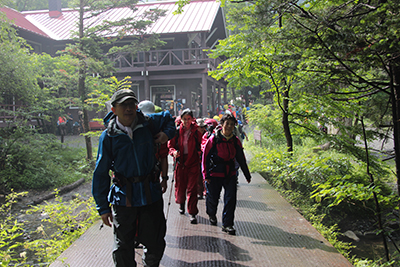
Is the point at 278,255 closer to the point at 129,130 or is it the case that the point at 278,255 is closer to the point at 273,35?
the point at 129,130

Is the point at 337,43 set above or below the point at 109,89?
below

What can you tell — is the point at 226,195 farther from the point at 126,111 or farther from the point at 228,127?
the point at 126,111

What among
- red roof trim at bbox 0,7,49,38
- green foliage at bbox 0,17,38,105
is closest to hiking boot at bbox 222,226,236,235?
green foliage at bbox 0,17,38,105

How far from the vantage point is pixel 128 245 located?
8.25ft

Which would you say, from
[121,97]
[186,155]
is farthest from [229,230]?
[121,97]

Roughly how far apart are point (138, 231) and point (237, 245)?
1.66m

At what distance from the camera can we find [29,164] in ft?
32.1

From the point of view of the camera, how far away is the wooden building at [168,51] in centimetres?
1980

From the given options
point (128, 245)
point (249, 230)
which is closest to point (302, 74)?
point (249, 230)

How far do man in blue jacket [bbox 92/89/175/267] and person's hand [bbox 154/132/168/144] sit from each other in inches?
4.3

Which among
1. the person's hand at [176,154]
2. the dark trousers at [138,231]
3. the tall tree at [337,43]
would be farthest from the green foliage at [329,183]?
the dark trousers at [138,231]

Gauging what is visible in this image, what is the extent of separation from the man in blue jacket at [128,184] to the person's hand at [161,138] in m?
0.11

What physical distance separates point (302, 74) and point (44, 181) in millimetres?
9452

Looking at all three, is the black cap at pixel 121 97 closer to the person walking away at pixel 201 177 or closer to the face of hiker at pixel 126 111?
the face of hiker at pixel 126 111
